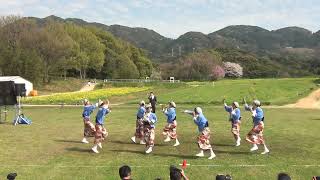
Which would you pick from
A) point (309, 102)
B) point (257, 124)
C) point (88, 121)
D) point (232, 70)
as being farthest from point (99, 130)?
point (232, 70)

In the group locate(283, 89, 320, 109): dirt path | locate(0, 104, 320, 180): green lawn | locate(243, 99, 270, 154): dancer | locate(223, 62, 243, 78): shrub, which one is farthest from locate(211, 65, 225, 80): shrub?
locate(243, 99, 270, 154): dancer

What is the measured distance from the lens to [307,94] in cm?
6525

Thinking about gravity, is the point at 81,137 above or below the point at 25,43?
below

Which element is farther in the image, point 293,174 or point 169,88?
point 169,88

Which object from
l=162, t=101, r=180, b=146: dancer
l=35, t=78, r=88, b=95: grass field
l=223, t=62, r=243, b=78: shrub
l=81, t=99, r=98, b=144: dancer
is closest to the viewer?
l=81, t=99, r=98, b=144: dancer

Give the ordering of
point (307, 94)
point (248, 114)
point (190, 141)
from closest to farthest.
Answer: point (190, 141)
point (248, 114)
point (307, 94)

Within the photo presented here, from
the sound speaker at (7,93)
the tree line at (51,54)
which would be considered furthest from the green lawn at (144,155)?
the tree line at (51,54)

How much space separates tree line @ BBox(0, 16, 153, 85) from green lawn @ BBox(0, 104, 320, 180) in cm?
5514

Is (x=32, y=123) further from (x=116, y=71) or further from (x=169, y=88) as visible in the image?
(x=116, y=71)

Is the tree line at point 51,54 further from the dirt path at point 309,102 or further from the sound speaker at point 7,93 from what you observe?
the sound speaker at point 7,93

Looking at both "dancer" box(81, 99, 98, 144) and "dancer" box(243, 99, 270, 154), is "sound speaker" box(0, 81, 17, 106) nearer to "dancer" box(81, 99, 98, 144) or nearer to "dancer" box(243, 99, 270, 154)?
"dancer" box(81, 99, 98, 144)

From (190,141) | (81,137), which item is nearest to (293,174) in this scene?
(190,141)

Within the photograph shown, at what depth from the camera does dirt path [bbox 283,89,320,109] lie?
5475 cm

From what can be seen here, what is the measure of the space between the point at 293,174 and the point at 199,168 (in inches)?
143
